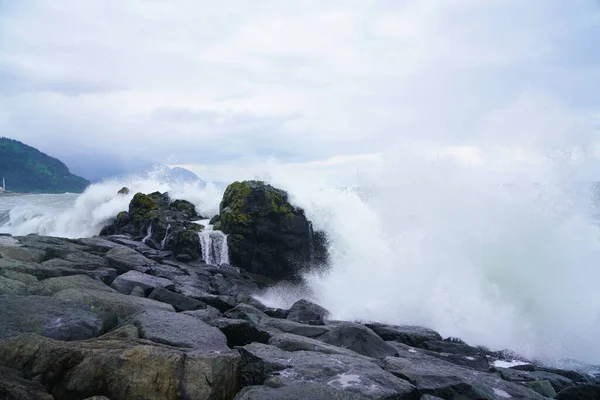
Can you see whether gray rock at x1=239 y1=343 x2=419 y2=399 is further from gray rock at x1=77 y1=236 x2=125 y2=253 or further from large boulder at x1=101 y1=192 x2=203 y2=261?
large boulder at x1=101 y1=192 x2=203 y2=261

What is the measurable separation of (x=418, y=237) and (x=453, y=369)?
418 inches

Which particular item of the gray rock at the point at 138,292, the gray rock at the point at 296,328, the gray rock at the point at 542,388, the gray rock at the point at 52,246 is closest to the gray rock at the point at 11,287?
the gray rock at the point at 138,292

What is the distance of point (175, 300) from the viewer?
8242 mm

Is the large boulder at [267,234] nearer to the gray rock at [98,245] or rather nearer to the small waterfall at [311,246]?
the small waterfall at [311,246]

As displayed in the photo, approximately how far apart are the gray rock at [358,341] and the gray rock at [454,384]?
2.51ft

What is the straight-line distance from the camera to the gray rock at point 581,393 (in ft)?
20.5

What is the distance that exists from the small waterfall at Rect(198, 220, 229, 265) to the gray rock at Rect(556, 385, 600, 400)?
517 inches

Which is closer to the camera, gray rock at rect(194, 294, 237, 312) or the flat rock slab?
the flat rock slab

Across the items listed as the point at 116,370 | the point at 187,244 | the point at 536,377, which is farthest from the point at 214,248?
the point at 116,370

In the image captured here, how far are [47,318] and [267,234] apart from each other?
13044 mm

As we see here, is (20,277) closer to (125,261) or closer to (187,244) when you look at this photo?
(125,261)

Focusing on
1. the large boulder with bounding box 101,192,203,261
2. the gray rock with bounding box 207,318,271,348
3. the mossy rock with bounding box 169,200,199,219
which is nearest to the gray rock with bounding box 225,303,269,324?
the gray rock with bounding box 207,318,271,348

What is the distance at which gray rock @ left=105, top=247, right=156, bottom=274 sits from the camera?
10923mm

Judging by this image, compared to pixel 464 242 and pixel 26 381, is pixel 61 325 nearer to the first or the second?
pixel 26 381
